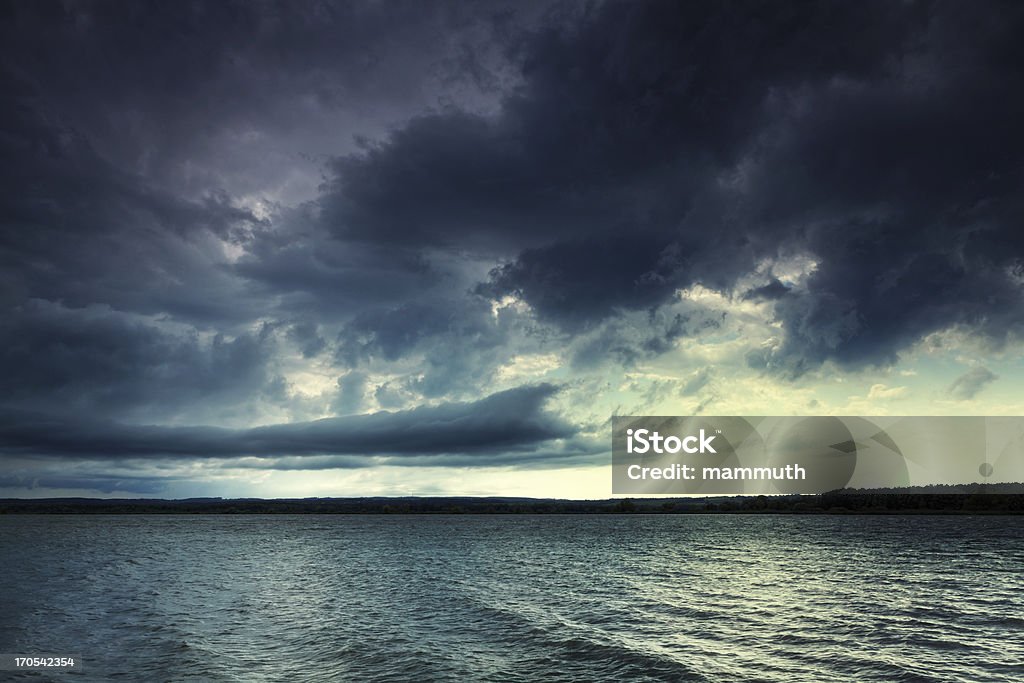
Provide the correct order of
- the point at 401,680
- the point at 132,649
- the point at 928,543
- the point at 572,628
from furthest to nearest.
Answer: the point at 928,543 < the point at 572,628 < the point at 132,649 < the point at 401,680

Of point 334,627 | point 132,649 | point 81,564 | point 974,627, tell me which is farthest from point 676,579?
point 81,564

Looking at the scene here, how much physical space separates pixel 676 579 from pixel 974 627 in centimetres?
2556

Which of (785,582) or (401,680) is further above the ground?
(401,680)

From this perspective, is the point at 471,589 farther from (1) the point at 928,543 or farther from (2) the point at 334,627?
(1) the point at 928,543

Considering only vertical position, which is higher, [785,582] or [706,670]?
[706,670]

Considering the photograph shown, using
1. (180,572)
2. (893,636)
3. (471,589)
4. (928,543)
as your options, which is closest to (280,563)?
(180,572)

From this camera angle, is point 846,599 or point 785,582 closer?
point 846,599

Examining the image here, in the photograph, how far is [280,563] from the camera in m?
77.3

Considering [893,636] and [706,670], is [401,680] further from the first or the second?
[893,636]

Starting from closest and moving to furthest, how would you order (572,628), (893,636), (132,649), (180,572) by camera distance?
(132,649) < (893,636) < (572,628) < (180,572)

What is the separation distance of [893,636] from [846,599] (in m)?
13.3

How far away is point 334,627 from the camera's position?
1356 inches

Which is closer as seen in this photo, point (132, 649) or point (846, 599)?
point (132, 649)

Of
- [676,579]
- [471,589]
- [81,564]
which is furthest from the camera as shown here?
[81,564]
